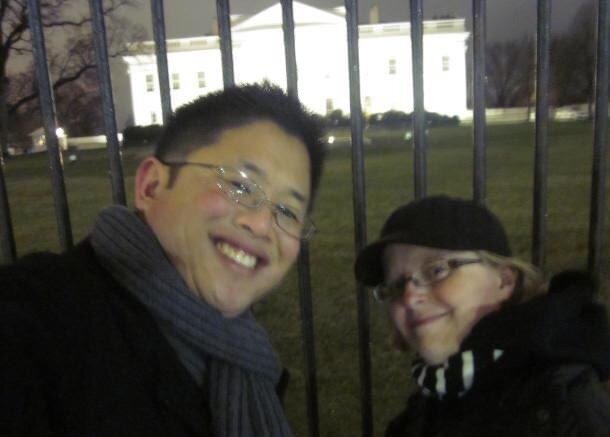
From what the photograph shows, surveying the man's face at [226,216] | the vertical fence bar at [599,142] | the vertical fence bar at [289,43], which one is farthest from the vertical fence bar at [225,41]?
the vertical fence bar at [599,142]

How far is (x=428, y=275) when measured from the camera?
1811mm

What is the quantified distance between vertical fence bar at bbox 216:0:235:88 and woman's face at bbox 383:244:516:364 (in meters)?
0.77

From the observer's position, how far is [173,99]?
6.82 ft

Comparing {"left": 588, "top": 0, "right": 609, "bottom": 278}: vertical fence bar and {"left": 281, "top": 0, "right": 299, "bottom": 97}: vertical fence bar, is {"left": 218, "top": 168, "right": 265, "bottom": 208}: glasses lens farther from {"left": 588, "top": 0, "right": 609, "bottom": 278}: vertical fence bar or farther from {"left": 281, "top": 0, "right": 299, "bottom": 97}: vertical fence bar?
{"left": 588, "top": 0, "right": 609, "bottom": 278}: vertical fence bar

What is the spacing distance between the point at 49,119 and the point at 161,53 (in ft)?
1.35

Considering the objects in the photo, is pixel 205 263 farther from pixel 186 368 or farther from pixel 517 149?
pixel 517 149

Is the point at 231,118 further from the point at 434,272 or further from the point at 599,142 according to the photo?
the point at 599,142

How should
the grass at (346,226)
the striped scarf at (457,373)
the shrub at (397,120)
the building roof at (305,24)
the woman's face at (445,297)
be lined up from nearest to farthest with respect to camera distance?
the striped scarf at (457,373), the woman's face at (445,297), the grass at (346,226), the building roof at (305,24), the shrub at (397,120)

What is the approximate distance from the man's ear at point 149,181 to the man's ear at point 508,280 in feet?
3.26

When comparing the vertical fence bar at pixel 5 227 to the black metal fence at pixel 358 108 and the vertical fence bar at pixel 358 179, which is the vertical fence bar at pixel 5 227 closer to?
the black metal fence at pixel 358 108

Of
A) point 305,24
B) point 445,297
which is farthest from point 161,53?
point 305,24

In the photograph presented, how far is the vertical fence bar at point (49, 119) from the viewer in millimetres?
1936

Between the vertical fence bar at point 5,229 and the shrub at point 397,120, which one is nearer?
the vertical fence bar at point 5,229

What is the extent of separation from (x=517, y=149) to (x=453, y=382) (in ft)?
64.6
